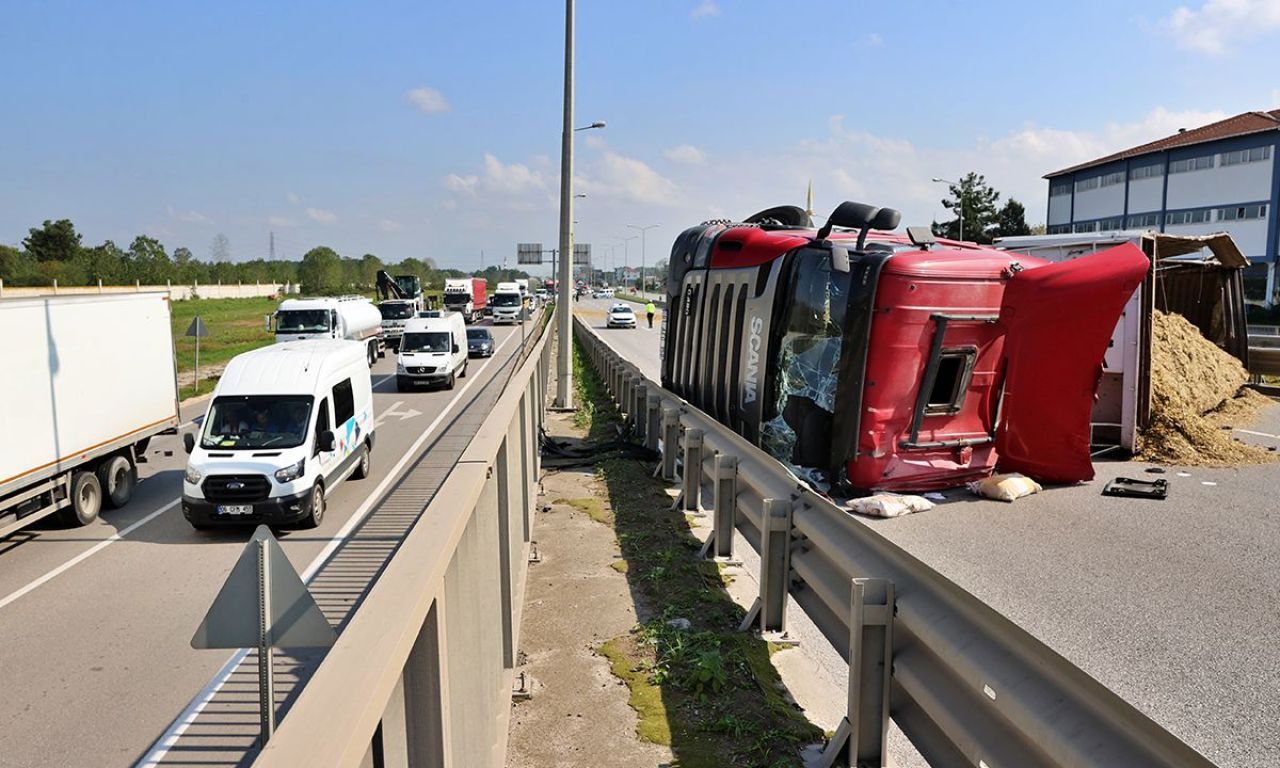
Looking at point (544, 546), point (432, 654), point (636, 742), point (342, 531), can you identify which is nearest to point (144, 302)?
point (342, 531)

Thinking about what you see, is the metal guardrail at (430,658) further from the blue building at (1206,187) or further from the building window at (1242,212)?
the building window at (1242,212)

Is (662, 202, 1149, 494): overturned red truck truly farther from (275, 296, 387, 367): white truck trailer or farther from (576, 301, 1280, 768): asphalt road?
(275, 296, 387, 367): white truck trailer

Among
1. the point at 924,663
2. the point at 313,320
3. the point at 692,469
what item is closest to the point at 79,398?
the point at 692,469

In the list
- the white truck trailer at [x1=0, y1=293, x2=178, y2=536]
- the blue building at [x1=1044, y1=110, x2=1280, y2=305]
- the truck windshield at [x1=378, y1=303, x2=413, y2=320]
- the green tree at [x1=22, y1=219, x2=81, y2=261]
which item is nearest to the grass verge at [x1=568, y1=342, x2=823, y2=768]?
the white truck trailer at [x1=0, y1=293, x2=178, y2=536]

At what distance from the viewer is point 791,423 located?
10.7 m

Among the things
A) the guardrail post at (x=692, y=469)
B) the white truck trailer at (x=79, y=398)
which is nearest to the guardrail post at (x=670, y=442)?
the guardrail post at (x=692, y=469)

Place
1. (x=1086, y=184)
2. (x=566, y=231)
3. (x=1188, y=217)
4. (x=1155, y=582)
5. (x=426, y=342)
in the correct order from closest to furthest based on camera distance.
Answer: (x=1155, y=582) < (x=566, y=231) < (x=426, y=342) < (x=1188, y=217) < (x=1086, y=184)

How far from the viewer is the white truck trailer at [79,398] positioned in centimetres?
1137

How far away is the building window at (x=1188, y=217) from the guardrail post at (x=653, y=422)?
210 feet

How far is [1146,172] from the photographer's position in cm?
6831

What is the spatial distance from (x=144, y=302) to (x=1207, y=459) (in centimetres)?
1703

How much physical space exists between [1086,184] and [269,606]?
276 feet

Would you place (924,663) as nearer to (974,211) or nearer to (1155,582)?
(1155,582)

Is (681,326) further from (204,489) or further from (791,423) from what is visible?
(204,489)
